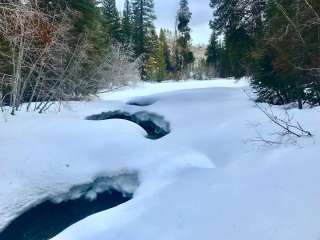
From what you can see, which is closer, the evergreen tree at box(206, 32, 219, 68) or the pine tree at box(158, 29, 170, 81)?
the evergreen tree at box(206, 32, 219, 68)

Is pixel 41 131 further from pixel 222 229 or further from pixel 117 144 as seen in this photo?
pixel 222 229

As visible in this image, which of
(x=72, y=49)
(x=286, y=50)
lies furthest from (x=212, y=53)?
(x=286, y=50)

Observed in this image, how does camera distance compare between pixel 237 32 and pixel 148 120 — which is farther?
pixel 237 32

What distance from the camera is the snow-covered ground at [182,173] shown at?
596cm

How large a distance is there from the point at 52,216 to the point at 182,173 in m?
2.64

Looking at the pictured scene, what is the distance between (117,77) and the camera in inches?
1101

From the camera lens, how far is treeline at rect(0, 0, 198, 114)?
8297mm

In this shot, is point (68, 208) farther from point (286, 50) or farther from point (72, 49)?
point (72, 49)

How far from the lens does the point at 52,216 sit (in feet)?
27.8

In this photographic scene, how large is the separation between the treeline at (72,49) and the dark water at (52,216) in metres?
3.21

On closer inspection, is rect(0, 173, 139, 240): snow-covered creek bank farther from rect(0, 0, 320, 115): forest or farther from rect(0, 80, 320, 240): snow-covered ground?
rect(0, 0, 320, 115): forest

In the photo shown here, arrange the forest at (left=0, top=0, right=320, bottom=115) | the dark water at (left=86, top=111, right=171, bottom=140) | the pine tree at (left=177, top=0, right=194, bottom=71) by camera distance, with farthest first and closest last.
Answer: the pine tree at (left=177, top=0, right=194, bottom=71), the dark water at (left=86, top=111, right=171, bottom=140), the forest at (left=0, top=0, right=320, bottom=115)

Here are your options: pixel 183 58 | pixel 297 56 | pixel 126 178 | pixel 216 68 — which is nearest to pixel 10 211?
pixel 126 178

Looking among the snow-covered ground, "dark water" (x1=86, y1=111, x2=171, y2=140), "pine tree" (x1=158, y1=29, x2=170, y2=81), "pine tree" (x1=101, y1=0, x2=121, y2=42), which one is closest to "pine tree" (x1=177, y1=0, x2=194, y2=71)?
"pine tree" (x1=158, y1=29, x2=170, y2=81)
